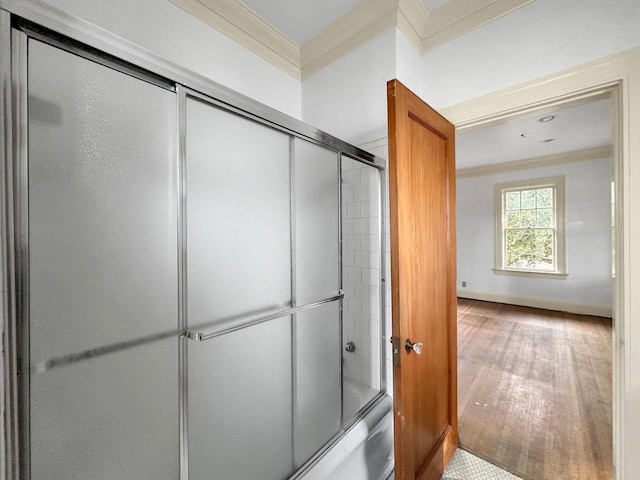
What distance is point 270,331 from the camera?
1293 mm

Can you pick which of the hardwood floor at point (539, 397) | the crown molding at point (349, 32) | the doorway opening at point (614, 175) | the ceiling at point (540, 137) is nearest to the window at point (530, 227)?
the ceiling at point (540, 137)

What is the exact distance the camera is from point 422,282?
132cm

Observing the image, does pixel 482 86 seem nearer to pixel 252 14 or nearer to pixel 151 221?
pixel 252 14

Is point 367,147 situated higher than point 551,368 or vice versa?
point 367,147

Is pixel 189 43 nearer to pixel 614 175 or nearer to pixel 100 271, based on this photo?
pixel 100 271

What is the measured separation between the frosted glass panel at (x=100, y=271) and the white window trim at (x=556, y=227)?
5.91 m

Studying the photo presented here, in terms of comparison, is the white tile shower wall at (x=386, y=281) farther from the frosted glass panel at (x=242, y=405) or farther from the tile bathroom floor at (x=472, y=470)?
the frosted glass panel at (x=242, y=405)

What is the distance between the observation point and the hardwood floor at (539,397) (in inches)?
65.5

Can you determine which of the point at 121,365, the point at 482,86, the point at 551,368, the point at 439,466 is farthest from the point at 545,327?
the point at 121,365

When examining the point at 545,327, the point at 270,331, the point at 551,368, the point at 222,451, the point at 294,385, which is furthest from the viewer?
the point at 545,327

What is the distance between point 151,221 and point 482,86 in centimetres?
186

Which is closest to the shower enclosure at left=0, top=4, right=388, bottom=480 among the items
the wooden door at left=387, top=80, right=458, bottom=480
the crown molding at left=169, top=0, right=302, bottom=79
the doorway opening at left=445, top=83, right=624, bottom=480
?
the wooden door at left=387, top=80, right=458, bottom=480

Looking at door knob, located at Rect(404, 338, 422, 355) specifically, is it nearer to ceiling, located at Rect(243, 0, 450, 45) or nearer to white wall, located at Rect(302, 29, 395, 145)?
white wall, located at Rect(302, 29, 395, 145)

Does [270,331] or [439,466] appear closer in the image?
[270,331]
